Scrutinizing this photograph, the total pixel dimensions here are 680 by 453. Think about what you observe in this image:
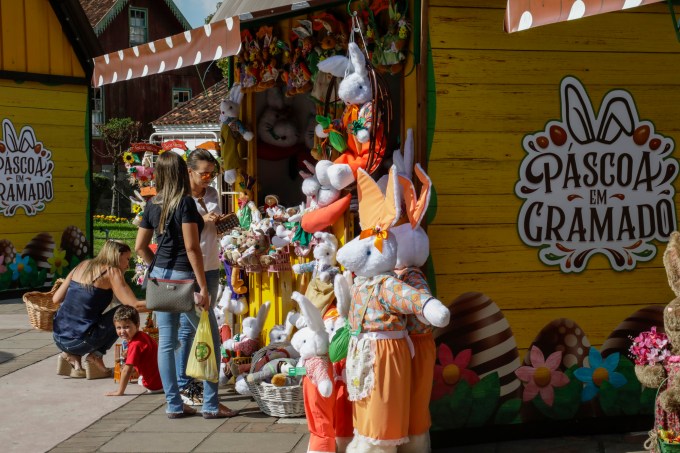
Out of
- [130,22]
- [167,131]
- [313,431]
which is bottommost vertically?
[313,431]

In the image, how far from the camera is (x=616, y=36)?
19.6ft

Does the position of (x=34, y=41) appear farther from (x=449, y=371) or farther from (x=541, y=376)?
(x=541, y=376)

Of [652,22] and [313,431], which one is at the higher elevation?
[652,22]

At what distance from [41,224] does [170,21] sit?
2882cm

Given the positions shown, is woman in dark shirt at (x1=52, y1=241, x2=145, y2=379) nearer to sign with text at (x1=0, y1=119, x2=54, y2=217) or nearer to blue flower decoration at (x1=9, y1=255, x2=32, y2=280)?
sign with text at (x1=0, y1=119, x2=54, y2=217)

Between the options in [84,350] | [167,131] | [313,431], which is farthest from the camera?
[167,131]

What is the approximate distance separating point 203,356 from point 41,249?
24.1 feet

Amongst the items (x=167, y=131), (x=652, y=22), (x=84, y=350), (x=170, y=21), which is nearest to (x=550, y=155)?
(x=652, y=22)

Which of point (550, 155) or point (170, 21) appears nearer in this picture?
point (550, 155)

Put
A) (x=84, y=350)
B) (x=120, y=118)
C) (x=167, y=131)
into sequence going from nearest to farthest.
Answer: (x=84, y=350) < (x=167, y=131) < (x=120, y=118)

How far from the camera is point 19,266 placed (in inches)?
510

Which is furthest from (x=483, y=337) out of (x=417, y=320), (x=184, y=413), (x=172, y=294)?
(x=184, y=413)

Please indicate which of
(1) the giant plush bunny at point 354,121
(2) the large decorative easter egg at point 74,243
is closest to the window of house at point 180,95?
(2) the large decorative easter egg at point 74,243

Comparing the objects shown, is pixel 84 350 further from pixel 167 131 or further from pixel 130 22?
pixel 130 22
